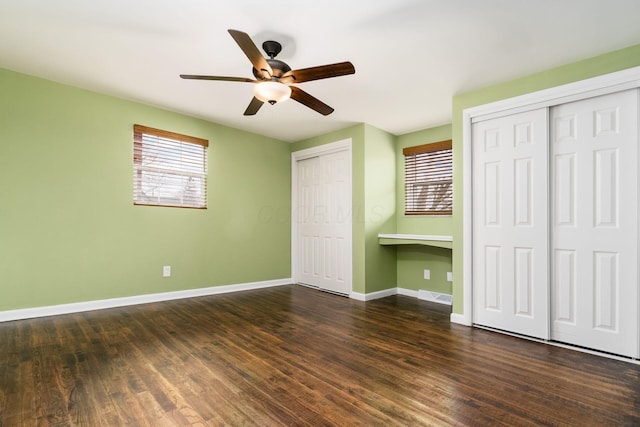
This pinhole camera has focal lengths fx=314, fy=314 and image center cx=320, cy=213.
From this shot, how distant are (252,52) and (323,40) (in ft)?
2.29

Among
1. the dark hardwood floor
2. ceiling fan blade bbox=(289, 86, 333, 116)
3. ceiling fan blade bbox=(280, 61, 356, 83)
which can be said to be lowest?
the dark hardwood floor

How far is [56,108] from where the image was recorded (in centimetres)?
339

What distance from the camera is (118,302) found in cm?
375

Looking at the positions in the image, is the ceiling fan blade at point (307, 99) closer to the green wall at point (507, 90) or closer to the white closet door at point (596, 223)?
the green wall at point (507, 90)

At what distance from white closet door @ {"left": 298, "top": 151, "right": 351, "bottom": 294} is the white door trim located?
1.74 m

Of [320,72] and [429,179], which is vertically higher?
[320,72]

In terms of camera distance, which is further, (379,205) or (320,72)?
(379,205)

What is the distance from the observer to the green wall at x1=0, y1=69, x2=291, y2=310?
3.19m

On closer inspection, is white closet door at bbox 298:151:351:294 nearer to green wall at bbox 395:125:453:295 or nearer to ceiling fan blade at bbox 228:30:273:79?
green wall at bbox 395:125:453:295

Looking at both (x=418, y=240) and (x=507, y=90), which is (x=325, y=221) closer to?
(x=418, y=240)

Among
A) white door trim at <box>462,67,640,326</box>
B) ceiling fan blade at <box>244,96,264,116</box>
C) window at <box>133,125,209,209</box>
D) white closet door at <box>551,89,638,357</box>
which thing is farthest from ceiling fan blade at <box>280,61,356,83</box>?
window at <box>133,125,209,209</box>

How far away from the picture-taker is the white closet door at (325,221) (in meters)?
4.75

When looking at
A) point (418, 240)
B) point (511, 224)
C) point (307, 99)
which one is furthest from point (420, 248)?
point (307, 99)

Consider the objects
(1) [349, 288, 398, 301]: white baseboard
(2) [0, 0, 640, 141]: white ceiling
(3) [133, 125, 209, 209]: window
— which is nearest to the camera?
(2) [0, 0, 640, 141]: white ceiling
